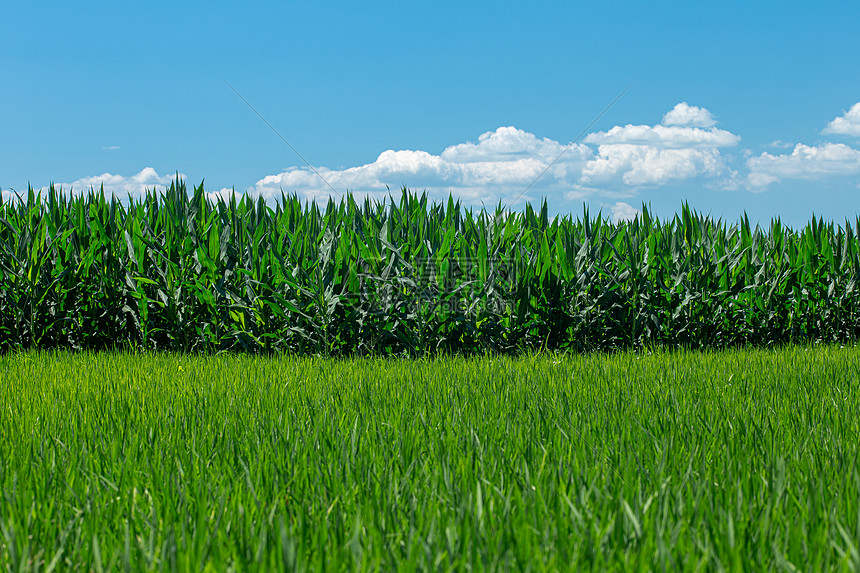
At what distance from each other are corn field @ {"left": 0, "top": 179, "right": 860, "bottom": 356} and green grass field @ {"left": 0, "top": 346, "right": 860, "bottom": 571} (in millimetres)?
2120

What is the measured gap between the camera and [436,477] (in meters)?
2.30

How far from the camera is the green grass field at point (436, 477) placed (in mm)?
1816

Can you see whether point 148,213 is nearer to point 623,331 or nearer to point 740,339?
point 623,331

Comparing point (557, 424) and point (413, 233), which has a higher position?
point (413, 233)

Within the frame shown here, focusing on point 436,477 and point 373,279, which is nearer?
point 436,477

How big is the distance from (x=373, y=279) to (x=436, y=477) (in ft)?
13.6

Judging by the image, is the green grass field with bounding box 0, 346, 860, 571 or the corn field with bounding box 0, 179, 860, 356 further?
the corn field with bounding box 0, 179, 860, 356

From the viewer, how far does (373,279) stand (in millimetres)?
6324

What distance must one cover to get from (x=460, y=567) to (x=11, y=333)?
25.6 feet

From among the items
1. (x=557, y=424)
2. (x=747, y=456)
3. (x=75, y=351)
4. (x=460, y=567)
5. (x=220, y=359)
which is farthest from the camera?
(x=75, y=351)

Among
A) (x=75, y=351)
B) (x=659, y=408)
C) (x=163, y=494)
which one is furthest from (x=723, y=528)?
(x=75, y=351)

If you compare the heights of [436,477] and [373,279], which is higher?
[373,279]

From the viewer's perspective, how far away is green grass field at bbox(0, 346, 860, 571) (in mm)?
1816

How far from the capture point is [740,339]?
8.12m
